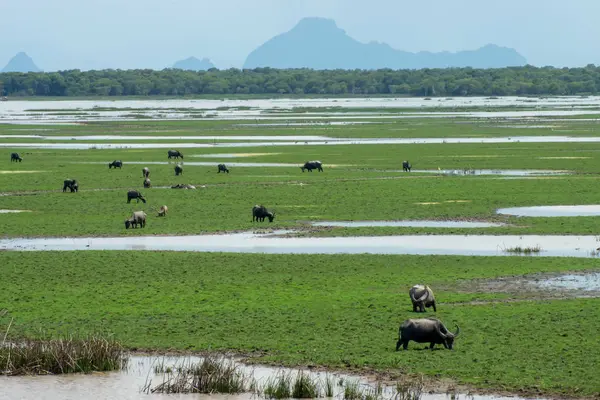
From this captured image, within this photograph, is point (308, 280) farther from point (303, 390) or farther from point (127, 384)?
point (303, 390)

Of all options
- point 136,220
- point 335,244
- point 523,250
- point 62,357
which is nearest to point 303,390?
point 62,357

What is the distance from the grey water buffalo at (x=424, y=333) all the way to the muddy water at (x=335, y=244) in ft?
39.9

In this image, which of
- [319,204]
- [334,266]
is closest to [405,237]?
[334,266]

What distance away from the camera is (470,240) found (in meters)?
34.9

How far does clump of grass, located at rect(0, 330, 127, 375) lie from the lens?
1883cm

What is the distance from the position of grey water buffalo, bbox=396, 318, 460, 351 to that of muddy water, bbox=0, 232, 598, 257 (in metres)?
12.2

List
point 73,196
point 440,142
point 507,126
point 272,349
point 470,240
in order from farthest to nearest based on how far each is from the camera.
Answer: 1. point 507,126
2. point 440,142
3. point 73,196
4. point 470,240
5. point 272,349

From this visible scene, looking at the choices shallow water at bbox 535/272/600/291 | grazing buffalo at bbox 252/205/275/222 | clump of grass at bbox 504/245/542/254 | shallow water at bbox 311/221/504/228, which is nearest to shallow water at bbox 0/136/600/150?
grazing buffalo at bbox 252/205/275/222

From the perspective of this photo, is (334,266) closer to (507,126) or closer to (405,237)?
(405,237)

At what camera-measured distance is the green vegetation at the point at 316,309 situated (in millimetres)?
19219

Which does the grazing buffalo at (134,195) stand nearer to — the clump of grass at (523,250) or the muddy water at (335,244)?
the muddy water at (335,244)

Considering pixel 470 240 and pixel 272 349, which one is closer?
pixel 272 349

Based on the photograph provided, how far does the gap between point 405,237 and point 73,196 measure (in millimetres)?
17909

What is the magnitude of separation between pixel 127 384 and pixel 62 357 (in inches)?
48.5
